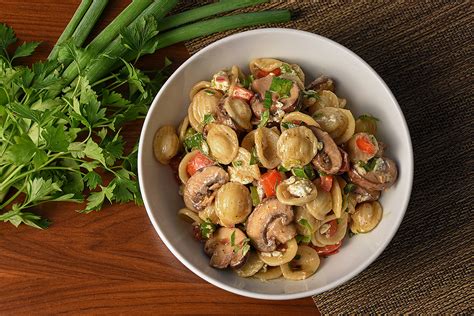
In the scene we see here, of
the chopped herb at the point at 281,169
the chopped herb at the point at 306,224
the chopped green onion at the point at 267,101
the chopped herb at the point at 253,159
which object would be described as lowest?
the chopped herb at the point at 306,224

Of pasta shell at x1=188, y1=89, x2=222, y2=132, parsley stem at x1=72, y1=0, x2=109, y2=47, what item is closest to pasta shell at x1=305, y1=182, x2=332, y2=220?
pasta shell at x1=188, y1=89, x2=222, y2=132

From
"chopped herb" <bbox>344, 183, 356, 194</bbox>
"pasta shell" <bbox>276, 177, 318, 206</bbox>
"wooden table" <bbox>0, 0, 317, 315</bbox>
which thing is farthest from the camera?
"wooden table" <bbox>0, 0, 317, 315</bbox>

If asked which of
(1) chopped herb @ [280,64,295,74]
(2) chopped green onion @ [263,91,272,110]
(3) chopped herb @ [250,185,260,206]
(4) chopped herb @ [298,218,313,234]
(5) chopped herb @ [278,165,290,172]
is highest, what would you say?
(1) chopped herb @ [280,64,295,74]

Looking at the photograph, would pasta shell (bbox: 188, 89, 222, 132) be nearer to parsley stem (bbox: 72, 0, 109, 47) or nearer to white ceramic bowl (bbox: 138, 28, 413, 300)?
white ceramic bowl (bbox: 138, 28, 413, 300)

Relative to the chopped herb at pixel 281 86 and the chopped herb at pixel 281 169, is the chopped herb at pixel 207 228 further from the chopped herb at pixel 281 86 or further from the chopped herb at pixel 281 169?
the chopped herb at pixel 281 86

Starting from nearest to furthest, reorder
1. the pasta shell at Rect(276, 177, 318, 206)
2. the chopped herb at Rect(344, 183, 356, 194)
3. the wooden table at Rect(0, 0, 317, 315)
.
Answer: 1. the pasta shell at Rect(276, 177, 318, 206)
2. the chopped herb at Rect(344, 183, 356, 194)
3. the wooden table at Rect(0, 0, 317, 315)

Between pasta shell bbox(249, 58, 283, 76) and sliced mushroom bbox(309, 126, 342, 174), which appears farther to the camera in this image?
pasta shell bbox(249, 58, 283, 76)

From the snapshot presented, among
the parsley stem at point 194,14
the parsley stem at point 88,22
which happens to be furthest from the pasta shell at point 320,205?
the parsley stem at point 88,22
